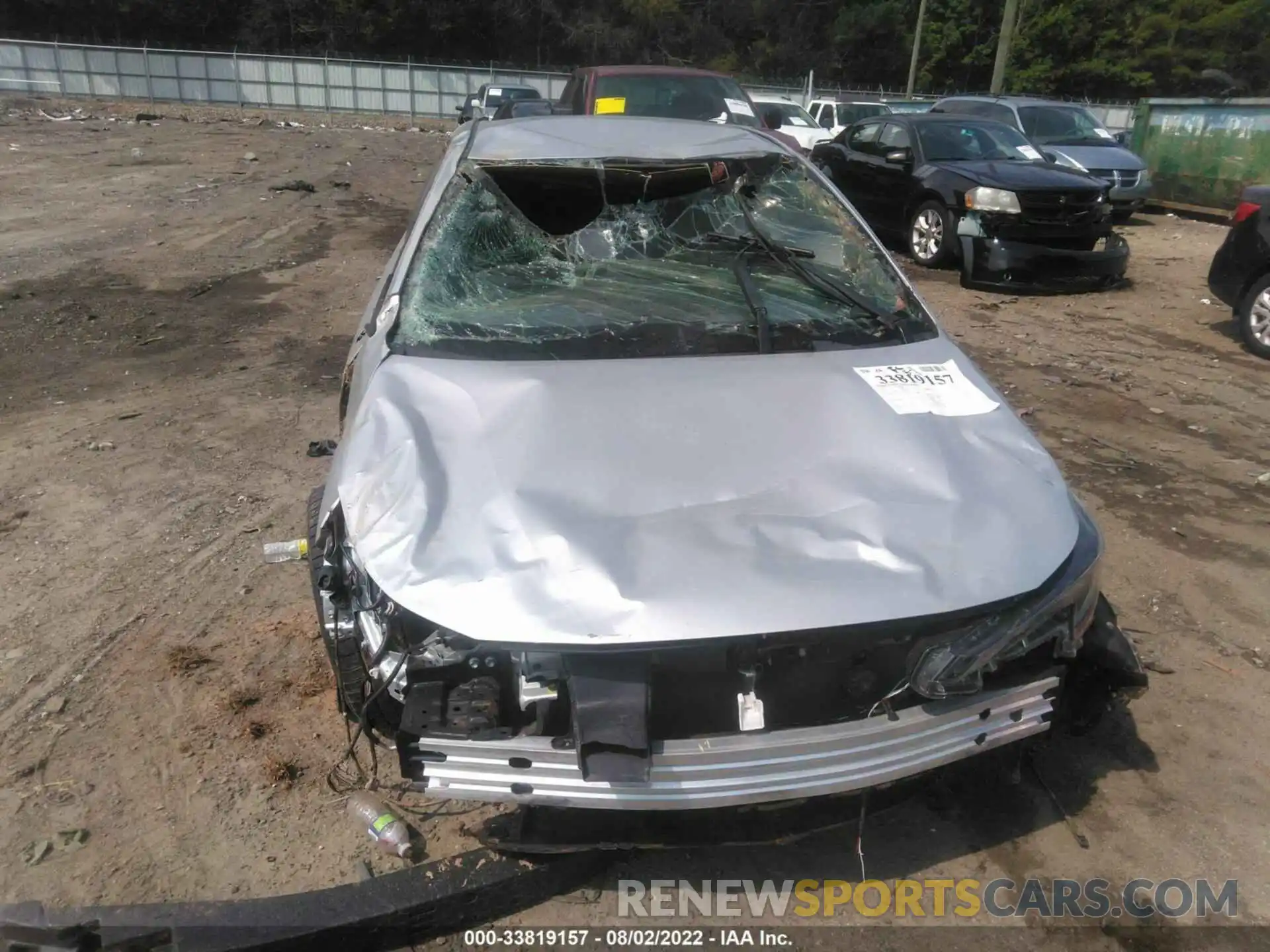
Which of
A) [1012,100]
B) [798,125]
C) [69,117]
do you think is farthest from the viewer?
[69,117]

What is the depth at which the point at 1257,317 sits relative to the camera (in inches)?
290

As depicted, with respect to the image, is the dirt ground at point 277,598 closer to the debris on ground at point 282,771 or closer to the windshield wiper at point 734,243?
the debris on ground at point 282,771

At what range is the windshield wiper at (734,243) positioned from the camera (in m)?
3.56

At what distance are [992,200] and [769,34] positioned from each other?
52989mm

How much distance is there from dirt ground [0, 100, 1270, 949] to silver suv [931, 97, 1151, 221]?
206 inches

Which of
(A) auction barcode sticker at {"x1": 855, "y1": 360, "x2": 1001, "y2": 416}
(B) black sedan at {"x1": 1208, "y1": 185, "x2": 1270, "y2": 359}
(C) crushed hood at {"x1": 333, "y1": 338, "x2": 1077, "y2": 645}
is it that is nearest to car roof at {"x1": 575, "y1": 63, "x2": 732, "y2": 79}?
(B) black sedan at {"x1": 1208, "y1": 185, "x2": 1270, "y2": 359}

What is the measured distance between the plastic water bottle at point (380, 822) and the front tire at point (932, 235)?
28.3ft

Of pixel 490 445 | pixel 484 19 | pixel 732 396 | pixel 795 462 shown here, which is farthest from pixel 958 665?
pixel 484 19

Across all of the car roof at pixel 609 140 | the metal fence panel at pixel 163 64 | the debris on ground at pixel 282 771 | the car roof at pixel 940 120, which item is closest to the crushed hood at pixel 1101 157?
the car roof at pixel 940 120

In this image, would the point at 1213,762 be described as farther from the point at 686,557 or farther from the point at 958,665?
the point at 686,557

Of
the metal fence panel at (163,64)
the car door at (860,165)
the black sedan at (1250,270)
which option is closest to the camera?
the black sedan at (1250,270)

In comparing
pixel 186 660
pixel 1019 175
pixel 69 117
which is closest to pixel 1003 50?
pixel 1019 175

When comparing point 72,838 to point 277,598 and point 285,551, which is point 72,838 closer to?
point 285,551

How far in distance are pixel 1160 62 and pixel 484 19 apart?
36211mm
